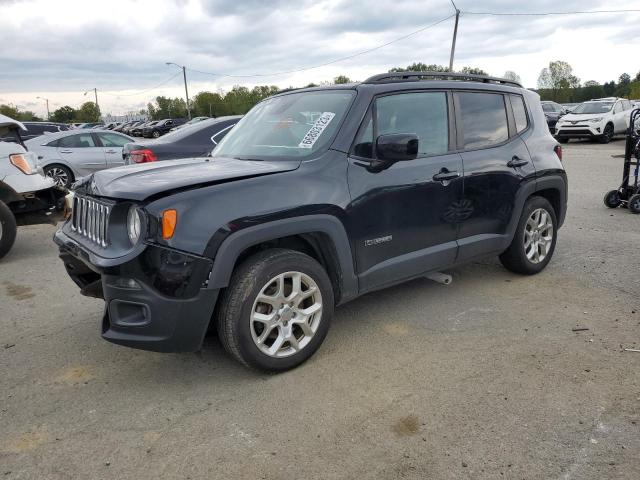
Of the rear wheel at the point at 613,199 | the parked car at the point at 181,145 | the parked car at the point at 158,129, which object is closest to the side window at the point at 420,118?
the parked car at the point at 181,145

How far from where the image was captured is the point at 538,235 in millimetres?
5168

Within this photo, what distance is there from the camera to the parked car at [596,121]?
21234 millimetres

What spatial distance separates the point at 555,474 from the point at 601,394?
2.86 feet

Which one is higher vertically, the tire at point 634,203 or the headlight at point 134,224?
the headlight at point 134,224

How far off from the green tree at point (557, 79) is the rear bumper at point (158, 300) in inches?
3332

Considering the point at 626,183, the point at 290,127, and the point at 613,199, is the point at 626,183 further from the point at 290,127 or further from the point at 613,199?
the point at 290,127

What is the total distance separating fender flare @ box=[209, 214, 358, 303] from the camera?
2980 millimetres

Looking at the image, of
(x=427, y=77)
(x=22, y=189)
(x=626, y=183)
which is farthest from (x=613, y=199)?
(x=22, y=189)

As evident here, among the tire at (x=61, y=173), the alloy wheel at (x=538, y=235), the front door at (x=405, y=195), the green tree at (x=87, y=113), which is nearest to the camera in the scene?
the front door at (x=405, y=195)

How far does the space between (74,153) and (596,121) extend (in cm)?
1896

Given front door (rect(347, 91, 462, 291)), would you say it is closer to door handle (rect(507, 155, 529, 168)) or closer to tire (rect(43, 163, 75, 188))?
door handle (rect(507, 155, 529, 168))

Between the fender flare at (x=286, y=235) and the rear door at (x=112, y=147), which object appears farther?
the rear door at (x=112, y=147)

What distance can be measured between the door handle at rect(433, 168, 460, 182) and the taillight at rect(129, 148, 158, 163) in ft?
15.3

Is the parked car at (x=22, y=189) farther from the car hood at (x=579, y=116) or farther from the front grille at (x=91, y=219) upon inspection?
the car hood at (x=579, y=116)
